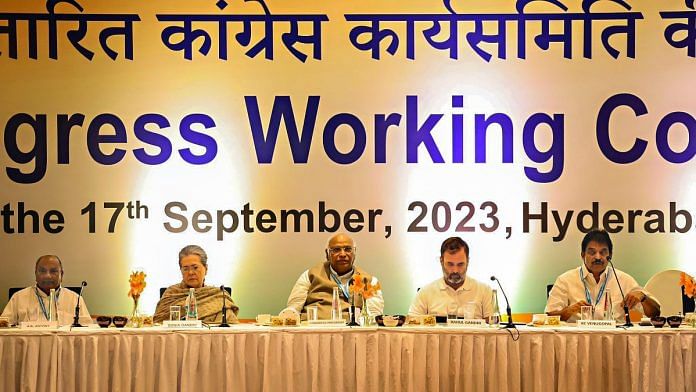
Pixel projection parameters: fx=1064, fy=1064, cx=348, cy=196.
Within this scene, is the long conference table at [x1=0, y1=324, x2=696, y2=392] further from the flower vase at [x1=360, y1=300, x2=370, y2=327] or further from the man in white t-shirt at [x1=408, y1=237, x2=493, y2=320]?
the man in white t-shirt at [x1=408, y1=237, x2=493, y2=320]

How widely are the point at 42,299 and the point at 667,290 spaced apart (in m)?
4.27

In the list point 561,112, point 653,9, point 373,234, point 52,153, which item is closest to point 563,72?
point 561,112

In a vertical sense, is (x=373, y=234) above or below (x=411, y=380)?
above

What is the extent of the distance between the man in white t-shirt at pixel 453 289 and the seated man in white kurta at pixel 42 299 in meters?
2.18

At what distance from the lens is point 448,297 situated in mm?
6879

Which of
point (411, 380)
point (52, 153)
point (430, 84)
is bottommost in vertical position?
A: point (411, 380)

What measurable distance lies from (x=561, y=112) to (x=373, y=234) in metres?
1.63

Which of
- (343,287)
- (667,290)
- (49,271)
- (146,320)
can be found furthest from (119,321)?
(667,290)

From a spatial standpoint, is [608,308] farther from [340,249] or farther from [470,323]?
[340,249]

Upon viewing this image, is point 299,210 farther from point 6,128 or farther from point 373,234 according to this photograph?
point 6,128

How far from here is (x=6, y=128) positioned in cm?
773

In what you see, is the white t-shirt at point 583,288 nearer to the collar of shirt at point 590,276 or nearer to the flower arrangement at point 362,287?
the collar of shirt at point 590,276

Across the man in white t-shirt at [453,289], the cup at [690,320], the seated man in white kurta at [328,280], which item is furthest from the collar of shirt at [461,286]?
the cup at [690,320]

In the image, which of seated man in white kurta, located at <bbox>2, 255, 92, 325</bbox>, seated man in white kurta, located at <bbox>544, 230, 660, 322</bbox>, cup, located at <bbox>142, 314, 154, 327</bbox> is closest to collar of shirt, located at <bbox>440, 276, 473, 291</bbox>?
seated man in white kurta, located at <bbox>544, 230, 660, 322</bbox>
